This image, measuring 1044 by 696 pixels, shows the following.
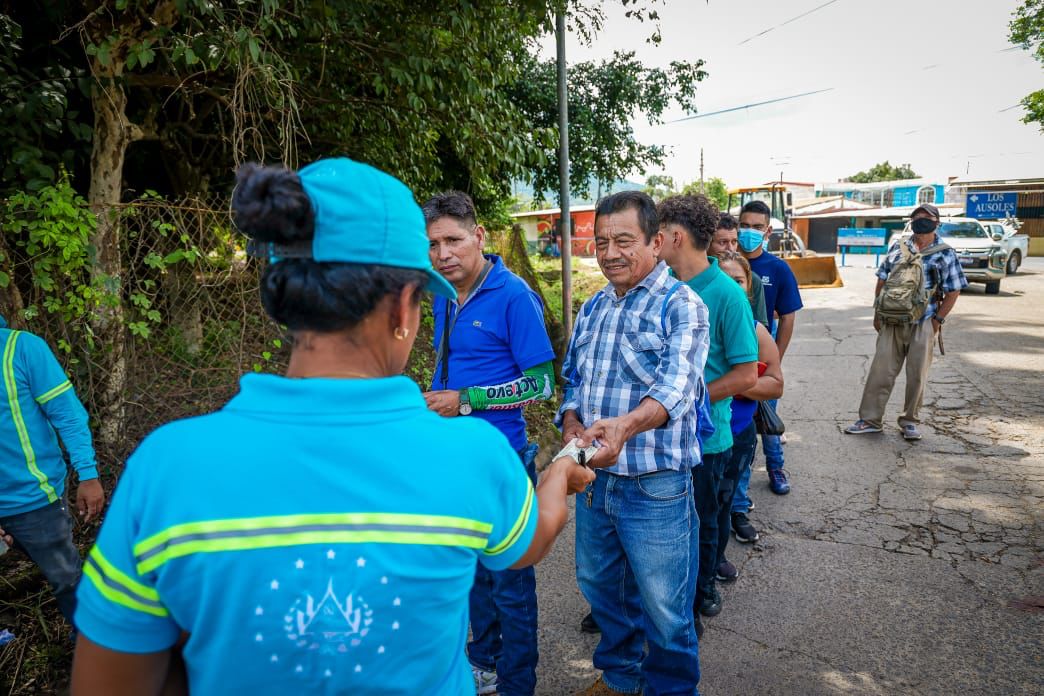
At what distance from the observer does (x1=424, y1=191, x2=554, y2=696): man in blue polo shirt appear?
8.91 feet

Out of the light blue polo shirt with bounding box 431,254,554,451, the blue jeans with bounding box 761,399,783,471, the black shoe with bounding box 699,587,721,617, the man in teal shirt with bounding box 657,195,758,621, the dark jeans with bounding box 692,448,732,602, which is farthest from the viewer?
the blue jeans with bounding box 761,399,783,471

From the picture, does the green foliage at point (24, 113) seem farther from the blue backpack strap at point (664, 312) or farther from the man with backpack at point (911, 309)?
the man with backpack at point (911, 309)

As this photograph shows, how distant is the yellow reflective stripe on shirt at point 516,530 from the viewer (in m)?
1.13

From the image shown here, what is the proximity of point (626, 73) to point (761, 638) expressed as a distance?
1155 centimetres

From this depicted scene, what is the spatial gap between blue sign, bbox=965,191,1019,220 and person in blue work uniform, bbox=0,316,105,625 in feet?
131

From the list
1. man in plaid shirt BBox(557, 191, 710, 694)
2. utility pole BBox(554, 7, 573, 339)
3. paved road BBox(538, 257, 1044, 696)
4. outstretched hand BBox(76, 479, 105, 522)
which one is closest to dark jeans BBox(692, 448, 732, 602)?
paved road BBox(538, 257, 1044, 696)

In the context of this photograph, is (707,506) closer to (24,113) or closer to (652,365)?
(652,365)

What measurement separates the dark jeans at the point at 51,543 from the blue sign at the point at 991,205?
3990cm

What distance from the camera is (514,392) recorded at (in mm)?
2738

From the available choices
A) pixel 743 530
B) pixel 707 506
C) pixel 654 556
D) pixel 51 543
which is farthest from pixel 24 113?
pixel 743 530

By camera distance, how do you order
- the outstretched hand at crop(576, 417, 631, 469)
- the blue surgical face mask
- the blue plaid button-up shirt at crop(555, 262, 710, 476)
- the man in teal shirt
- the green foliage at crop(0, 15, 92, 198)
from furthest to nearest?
the blue surgical face mask < the green foliage at crop(0, 15, 92, 198) < the man in teal shirt < the blue plaid button-up shirt at crop(555, 262, 710, 476) < the outstretched hand at crop(576, 417, 631, 469)

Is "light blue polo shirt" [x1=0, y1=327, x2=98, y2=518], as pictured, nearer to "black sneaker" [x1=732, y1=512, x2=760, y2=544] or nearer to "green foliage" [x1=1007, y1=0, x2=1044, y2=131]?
"black sneaker" [x1=732, y1=512, x2=760, y2=544]

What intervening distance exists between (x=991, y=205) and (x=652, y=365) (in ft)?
130

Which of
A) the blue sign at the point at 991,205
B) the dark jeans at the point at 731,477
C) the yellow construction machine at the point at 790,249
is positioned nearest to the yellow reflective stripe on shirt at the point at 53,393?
the dark jeans at the point at 731,477
